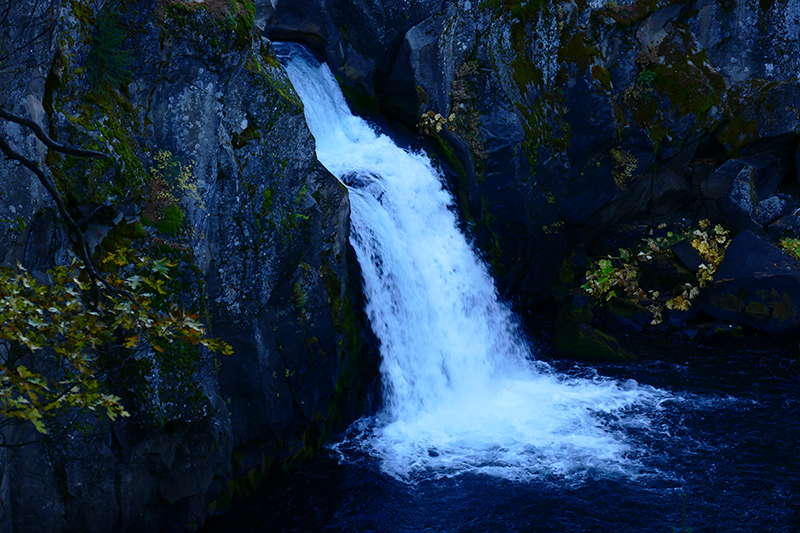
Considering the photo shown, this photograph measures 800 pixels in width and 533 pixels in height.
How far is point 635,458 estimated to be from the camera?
10445 millimetres

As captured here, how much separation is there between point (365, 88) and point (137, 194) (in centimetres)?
977

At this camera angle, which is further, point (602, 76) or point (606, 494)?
point (602, 76)

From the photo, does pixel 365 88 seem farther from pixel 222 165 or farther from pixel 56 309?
pixel 56 309

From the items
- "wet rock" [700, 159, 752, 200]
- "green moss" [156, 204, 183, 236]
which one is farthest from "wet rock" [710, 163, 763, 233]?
"green moss" [156, 204, 183, 236]

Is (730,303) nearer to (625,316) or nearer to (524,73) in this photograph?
(625,316)

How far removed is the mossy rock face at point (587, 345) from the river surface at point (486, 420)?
1.39 feet

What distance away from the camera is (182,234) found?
852 centimetres

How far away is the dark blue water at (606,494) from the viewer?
29.3 feet

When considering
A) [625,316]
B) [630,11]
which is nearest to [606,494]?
[625,316]

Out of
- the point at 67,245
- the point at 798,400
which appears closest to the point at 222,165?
the point at 67,245

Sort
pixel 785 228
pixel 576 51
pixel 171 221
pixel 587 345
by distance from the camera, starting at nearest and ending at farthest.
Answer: pixel 171 221
pixel 587 345
pixel 785 228
pixel 576 51

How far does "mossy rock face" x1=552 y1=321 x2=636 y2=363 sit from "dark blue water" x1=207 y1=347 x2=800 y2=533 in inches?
114

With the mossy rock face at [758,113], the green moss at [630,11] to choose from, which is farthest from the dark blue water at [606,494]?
the green moss at [630,11]

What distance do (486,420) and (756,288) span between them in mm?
7916
